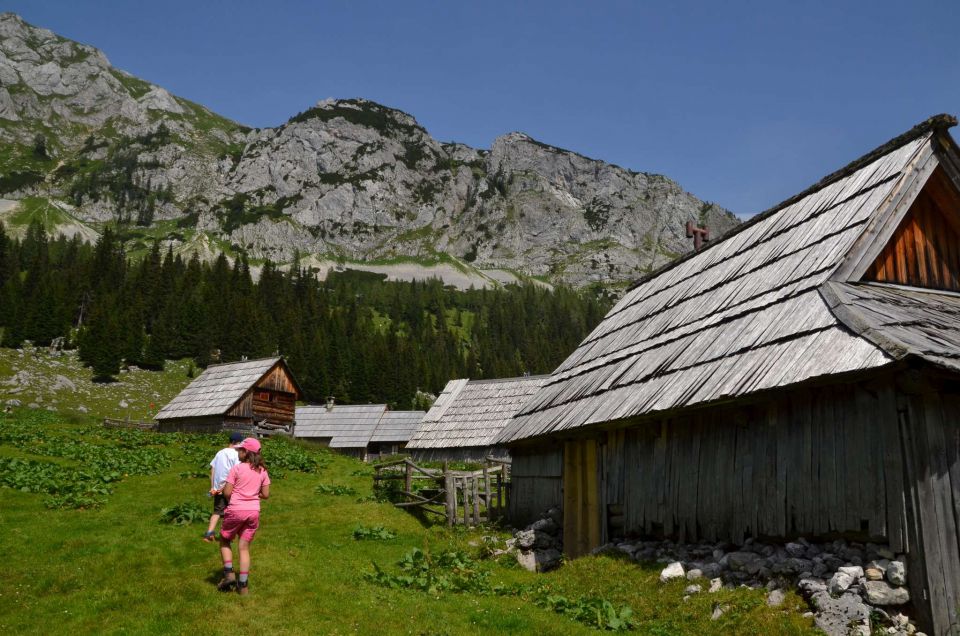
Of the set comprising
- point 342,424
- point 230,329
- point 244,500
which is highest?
point 230,329

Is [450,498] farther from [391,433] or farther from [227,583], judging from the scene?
[391,433]

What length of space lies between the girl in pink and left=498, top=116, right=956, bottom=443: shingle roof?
264 inches

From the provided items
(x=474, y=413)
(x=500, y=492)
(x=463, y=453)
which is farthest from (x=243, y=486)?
(x=474, y=413)

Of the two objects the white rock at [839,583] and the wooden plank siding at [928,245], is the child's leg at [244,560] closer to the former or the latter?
the white rock at [839,583]

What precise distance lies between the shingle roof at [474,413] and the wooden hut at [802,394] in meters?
23.9

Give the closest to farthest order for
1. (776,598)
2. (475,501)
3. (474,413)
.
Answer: (776,598) < (475,501) < (474,413)

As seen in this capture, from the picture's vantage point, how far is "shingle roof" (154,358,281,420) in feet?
153

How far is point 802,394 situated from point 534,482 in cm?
978

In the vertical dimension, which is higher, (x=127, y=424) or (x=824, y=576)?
(x=127, y=424)

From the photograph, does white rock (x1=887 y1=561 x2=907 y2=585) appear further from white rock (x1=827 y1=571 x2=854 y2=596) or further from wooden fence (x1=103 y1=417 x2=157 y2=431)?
wooden fence (x1=103 y1=417 x2=157 y2=431)

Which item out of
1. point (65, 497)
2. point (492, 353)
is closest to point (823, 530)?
point (65, 497)

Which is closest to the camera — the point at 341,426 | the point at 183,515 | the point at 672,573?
the point at 672,573

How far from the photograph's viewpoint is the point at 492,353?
137m

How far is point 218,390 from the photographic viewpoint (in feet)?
159
